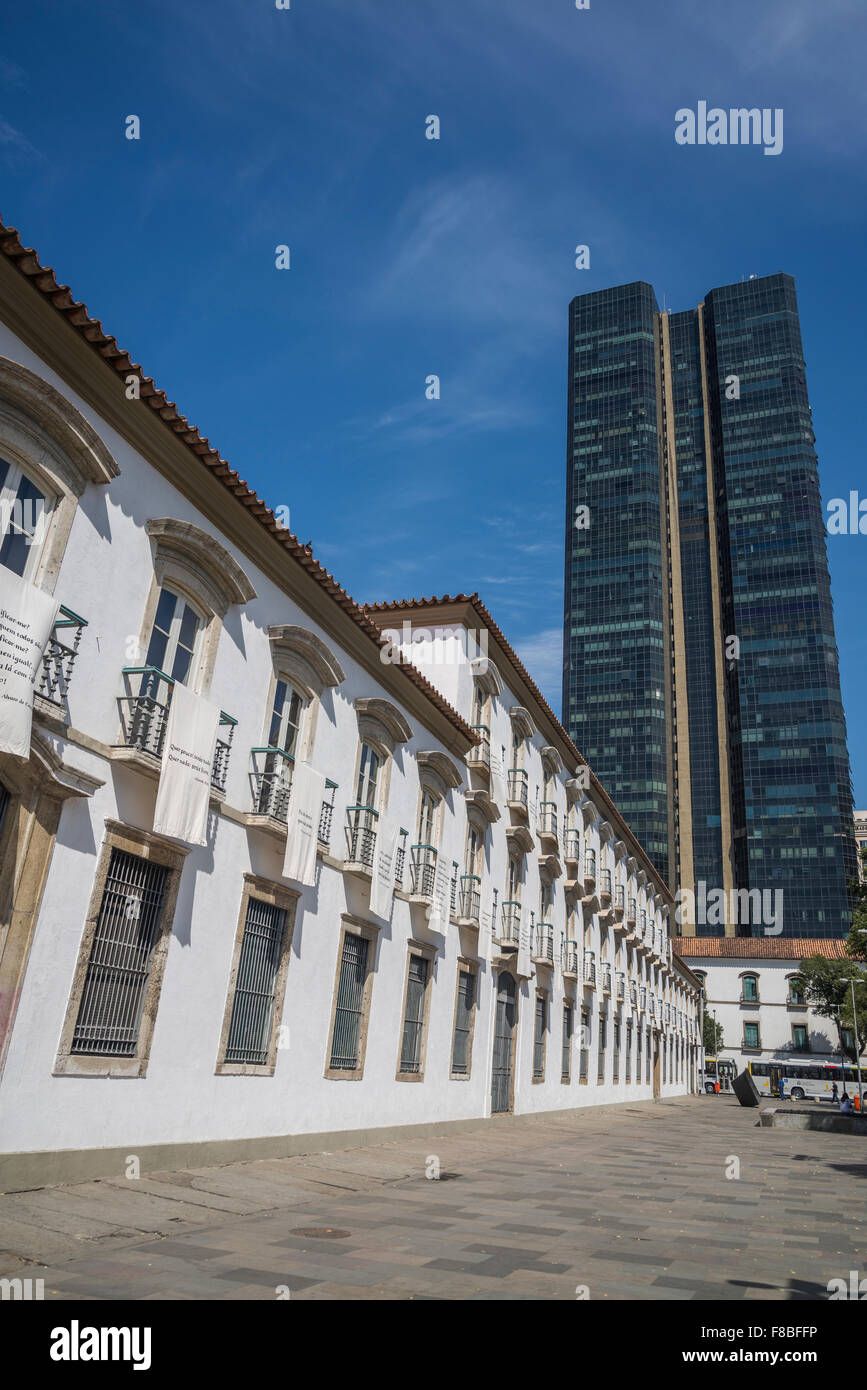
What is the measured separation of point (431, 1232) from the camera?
27.4 ft

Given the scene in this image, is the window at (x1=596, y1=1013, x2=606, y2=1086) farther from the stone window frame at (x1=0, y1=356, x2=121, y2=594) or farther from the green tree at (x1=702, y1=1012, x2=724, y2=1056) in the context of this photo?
the green tree at (x1=702, y1=1012, x2=724, y2=1056)

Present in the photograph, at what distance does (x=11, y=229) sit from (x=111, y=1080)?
892 cm

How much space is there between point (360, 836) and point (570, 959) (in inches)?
692

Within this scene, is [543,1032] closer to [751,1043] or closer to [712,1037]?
[712,1037]

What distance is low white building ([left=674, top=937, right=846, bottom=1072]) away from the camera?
79.8 meters

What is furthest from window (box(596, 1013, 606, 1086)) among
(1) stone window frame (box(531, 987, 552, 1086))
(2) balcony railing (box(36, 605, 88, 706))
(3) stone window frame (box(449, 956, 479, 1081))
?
(2) balcony railing (box(36, 605, 88, 706))

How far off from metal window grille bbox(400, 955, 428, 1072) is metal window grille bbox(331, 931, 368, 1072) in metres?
2.15

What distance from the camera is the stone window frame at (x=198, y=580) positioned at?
→ 11.2m

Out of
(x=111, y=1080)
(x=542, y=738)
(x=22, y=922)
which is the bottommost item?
(x=111, y=1080)

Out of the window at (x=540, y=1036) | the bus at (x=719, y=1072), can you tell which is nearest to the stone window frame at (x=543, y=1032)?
the window at (x=540, y=1036)
